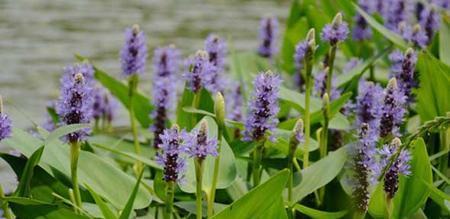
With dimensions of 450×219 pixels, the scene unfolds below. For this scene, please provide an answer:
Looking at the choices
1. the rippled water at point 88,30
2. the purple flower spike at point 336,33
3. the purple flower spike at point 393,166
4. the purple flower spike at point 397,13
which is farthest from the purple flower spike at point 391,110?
the rippled water at point 88,30

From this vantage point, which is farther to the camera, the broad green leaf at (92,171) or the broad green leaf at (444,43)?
the broad green leaf at (444,43)

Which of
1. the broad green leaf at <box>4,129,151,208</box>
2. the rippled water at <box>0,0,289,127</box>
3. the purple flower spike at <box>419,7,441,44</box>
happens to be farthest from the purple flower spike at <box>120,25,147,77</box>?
the rippled water at <box>0,0,289,127</box>

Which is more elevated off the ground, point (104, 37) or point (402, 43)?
point (402, 43)

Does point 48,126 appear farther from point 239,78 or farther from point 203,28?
point 203,28

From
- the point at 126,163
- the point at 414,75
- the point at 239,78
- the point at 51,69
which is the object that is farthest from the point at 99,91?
the point at 51,69

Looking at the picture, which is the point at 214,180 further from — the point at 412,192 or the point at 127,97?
the point at 127,97

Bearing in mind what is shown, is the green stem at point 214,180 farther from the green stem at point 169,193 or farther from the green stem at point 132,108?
the green stem at point 132,108

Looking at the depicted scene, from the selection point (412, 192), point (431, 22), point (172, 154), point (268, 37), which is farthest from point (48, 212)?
point (268, 37)
